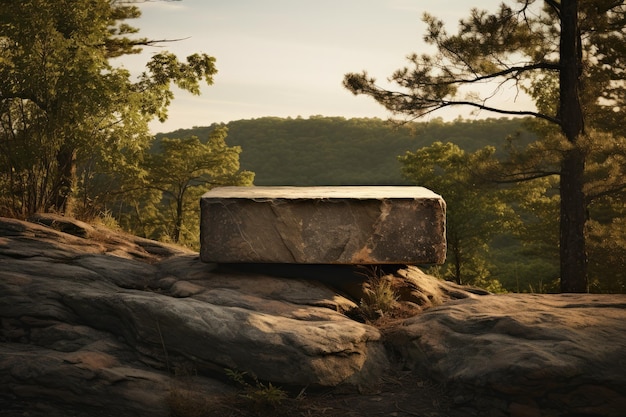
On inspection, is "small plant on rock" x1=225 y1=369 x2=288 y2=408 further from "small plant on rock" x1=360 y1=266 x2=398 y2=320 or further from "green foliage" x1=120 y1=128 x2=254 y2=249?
"green foliage" x1=120 y1=128 x2=254 y2=249

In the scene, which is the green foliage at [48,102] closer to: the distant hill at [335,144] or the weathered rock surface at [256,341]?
the weathered rock surface at [256,341]

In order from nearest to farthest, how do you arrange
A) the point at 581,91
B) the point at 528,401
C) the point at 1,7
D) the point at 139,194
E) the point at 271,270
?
the point at 528,401 → the point at 271,270 → the point at 1,7 → the point at 581,91 → the point at 139,194

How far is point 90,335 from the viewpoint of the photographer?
5.11 meters

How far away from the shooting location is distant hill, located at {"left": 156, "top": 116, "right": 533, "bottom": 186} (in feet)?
222

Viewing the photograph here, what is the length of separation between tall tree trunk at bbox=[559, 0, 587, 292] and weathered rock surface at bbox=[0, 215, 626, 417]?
7014 mm

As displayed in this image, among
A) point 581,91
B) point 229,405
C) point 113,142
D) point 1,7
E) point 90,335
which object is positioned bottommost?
point 229,405

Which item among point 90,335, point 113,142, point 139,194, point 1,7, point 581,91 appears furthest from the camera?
point 139,194

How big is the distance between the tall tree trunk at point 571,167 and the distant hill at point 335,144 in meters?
45.4

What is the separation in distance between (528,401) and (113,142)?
34.1ft

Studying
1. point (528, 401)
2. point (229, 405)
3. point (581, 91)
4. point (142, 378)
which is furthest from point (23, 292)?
point (581, 91)

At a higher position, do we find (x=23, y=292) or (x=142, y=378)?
(x=23, y=292)

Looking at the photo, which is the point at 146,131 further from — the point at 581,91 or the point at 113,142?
the point at 581,91

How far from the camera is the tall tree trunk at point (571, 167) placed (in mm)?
12906

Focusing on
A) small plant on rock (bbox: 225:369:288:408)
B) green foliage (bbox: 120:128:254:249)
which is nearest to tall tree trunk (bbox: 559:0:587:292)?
small plant on rock (bbox: 225:369:288:408)
